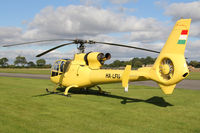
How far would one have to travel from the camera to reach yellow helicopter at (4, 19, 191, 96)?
9.09 metres

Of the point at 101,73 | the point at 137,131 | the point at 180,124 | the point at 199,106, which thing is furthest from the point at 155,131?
the point at 101,73

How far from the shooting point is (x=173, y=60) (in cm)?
912

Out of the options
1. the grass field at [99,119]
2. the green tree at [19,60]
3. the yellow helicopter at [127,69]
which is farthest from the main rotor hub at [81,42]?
the green tree at [19,60]

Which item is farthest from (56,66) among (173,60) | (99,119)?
(173,60)

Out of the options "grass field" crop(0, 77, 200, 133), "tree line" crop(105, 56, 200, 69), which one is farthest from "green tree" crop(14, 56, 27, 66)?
"grass field" crop(0, 77, 200, 133)

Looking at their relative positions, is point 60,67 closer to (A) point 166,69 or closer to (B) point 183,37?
Answer: (A) point 166,69

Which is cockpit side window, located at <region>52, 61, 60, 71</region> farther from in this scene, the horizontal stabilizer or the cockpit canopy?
the horizontal stabilizer

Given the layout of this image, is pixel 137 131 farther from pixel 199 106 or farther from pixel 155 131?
pixel 199 106

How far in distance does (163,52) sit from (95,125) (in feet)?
18.2

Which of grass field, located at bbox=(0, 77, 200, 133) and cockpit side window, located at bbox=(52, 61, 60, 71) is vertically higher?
cockpit side window, located at bbox=(52, 61, 60, 71)

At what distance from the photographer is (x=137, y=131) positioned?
6473mm

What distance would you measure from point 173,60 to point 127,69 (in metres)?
2.60

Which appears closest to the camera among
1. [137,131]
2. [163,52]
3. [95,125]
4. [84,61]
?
[137,131]

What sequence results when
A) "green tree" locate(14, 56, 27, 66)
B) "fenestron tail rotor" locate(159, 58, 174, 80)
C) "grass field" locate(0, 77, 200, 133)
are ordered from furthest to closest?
1. "green tree" locate(14, 56, 27, 66)
2. "fenestron tail rotor" locate(159, 58, 174, 80)
3. "grass field" locate(0, 77, 200, 133)
